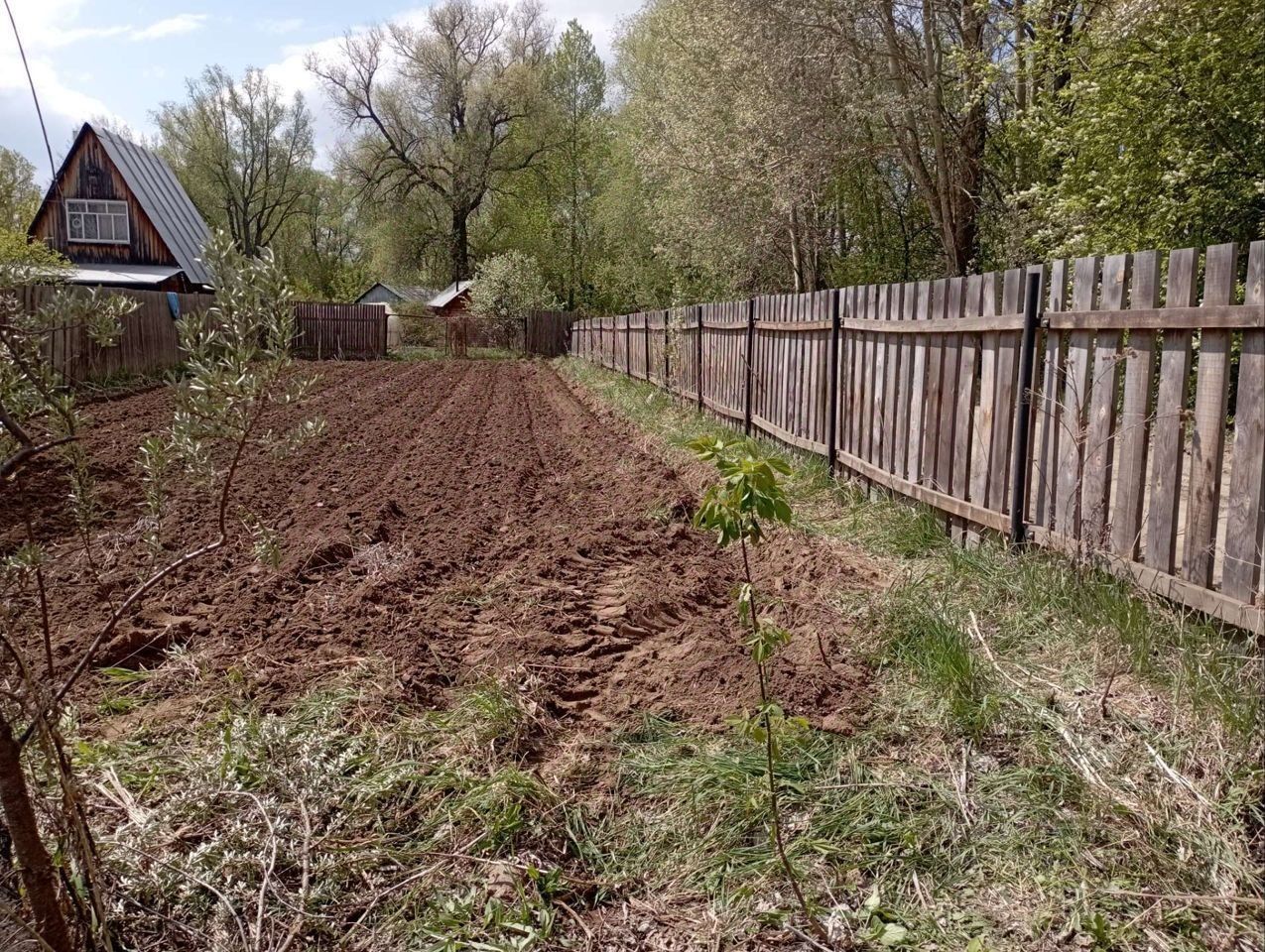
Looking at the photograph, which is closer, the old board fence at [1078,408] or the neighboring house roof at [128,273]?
the old board fence at [1078,408]

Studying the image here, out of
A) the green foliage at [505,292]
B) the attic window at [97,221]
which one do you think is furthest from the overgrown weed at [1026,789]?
the green foliage at [505,292]

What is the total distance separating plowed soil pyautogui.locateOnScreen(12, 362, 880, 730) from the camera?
3799mm

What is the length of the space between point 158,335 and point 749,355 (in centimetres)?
1501

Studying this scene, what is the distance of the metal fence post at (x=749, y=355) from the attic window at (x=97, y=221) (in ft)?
82.3

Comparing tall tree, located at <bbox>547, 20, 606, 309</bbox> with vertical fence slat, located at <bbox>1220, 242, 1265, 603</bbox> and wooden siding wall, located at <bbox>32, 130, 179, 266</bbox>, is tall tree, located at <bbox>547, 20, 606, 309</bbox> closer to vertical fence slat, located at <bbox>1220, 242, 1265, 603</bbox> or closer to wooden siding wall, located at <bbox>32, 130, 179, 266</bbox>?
wooden siding wall, located at <bbox>32, 130, 179, 266</bbox>

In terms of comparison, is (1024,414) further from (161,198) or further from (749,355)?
(161,198)

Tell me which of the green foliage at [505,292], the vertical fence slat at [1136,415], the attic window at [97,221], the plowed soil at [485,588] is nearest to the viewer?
the vertical fence slat at [1136,415]

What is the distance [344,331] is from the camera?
31953 mm

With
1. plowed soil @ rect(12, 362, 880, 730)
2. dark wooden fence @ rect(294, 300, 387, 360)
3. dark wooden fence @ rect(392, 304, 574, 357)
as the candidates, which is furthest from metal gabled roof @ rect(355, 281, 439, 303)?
plowed soil @ rect(12, 362, 880, 730)

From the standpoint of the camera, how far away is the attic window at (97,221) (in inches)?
1059

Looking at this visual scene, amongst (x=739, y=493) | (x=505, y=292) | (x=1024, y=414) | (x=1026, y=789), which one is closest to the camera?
(x=739, y=493)

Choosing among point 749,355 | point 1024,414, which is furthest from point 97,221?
point 1024,414

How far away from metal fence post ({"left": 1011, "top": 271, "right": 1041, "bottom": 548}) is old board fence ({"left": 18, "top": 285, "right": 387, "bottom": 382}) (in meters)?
3.62

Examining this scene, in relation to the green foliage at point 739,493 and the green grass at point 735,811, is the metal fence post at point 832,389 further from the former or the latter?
the green foliage at point 739,493
